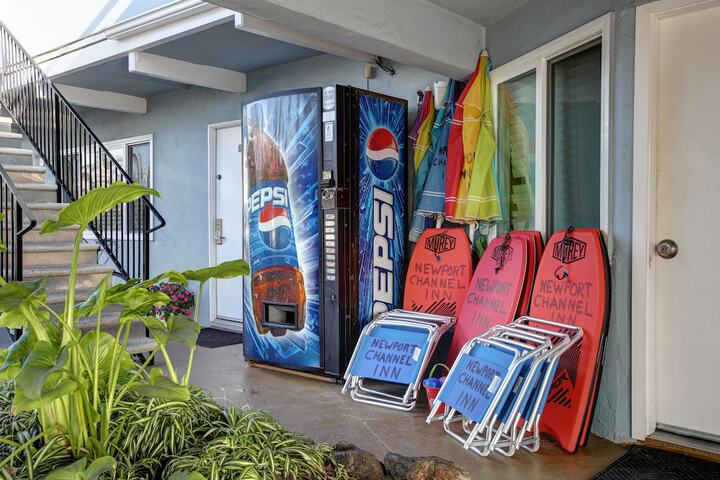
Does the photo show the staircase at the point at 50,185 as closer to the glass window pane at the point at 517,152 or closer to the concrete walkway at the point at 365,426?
the concrete walkway at the point at 365,426

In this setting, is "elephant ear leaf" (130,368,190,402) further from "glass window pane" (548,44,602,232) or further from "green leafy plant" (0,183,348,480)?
"glass window pane" (548,44,602,232)

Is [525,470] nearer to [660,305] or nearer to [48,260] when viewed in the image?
[660,305]

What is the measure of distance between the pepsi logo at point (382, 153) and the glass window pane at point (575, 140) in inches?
45.2

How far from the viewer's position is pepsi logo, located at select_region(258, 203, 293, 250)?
4.07 m

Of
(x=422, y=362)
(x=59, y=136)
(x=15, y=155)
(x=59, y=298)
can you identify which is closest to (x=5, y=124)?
(x=15, y=155)

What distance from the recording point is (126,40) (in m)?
5.05

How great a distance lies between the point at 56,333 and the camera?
6.57ft

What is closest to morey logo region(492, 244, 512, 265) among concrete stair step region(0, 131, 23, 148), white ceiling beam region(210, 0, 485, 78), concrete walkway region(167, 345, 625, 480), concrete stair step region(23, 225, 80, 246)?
concrete walkway region(167, 345, 625, 480)

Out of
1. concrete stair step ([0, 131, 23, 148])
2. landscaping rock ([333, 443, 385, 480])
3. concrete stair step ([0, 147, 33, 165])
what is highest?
concrete stair step ([0, 131, 23, 148])

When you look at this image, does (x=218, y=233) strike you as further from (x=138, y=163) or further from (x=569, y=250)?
(x=569, y=250)

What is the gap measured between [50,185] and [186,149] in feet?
5.47

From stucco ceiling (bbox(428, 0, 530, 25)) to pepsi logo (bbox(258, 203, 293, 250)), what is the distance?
1.66 m

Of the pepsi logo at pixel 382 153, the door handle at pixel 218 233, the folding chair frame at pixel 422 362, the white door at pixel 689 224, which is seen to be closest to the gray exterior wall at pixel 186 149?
the door handle at pixel 218 233

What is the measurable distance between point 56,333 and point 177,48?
3596mm
